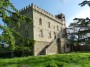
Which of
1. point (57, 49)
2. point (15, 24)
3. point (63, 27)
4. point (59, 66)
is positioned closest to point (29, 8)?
point (57, 49)

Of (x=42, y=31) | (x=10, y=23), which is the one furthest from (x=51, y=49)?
(x=10, y=23)

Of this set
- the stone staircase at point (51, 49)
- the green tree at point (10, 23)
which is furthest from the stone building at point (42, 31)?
the green tree at point (10, 23)

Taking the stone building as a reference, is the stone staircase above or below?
below

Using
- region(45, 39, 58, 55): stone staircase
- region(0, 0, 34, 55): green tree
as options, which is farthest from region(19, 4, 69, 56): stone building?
region(0, 0, 34, 55): green tree

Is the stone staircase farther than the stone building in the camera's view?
No

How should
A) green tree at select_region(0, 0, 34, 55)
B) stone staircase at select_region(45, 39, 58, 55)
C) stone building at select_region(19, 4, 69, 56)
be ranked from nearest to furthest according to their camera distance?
green tree at select_region(0, 0, 34, 55) → stone staircase at select_region(45, 39, 58, 55) → stone building at select_region(19, 4, 69, 56)

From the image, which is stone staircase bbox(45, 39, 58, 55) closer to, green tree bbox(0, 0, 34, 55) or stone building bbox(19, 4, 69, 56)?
stone building bbox(19, 4, 69, 56)

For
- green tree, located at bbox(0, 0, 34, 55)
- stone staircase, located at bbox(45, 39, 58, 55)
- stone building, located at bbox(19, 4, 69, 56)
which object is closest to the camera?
green tree, located at bbox(0, 0, 34, 55)

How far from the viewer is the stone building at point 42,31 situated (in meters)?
41.6

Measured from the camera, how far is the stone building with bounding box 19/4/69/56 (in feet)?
137

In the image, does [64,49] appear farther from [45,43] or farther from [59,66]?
[59,66]

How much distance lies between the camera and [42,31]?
147 ft

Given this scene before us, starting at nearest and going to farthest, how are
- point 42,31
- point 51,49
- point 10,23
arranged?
point 10,23 < point 51,49 < point 42,31

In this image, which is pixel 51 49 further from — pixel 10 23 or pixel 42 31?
pixel 10 23
